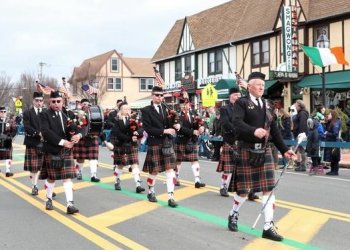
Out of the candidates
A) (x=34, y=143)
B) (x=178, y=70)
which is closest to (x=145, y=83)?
(x=178, y=70)

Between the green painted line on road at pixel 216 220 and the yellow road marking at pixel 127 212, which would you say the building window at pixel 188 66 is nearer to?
the green painted line on road at pixel 216 220

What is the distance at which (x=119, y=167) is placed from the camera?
1074 cm

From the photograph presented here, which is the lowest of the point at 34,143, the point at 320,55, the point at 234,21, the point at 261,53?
the point at 34,143

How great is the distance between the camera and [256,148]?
645cm

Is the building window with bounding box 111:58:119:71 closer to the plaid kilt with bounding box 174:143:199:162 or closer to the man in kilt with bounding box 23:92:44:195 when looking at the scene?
the man in kilt with bounding box 23:92:44:195

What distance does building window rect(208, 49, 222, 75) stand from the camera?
31.8 m

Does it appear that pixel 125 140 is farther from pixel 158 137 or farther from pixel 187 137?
pixel 158 137

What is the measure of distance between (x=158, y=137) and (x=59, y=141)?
175 centimetres

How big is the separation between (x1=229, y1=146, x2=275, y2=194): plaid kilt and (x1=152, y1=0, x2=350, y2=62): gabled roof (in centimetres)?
1740

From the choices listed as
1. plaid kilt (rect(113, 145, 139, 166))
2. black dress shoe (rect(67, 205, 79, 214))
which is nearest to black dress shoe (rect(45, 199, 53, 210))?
black dress shoe (rect(67, 205, 79, 214))

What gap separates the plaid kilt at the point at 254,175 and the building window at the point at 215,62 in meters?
25.5

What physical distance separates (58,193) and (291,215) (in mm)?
4704

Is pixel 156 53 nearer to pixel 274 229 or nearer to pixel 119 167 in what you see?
pixel 119 167

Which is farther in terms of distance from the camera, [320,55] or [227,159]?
[320,55]
